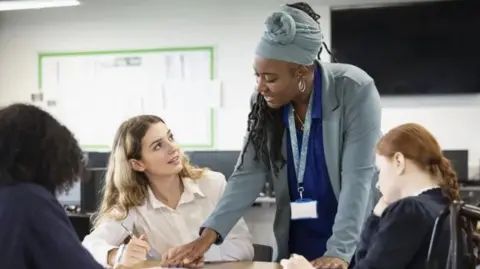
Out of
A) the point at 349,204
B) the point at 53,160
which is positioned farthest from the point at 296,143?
the point at 53,160

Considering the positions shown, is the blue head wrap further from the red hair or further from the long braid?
the red hair

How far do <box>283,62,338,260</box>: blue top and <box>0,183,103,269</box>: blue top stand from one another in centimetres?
89

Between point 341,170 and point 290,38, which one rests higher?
point 290,38

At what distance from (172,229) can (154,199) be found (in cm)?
14

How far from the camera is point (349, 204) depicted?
180cm

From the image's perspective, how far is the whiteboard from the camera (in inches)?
219

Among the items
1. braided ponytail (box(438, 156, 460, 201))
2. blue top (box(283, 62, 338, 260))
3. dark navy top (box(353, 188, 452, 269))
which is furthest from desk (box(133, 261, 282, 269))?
braided ponytail (box(438, 156, 460, 201))

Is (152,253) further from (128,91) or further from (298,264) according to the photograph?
(128,91)

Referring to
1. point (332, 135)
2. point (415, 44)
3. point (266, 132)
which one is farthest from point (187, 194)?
point (415, 44)

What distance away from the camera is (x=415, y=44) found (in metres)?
5.07

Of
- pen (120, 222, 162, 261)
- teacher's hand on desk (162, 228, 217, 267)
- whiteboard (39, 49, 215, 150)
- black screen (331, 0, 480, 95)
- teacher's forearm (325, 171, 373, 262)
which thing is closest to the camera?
teacher's forearm (325, 171, 373, 262)

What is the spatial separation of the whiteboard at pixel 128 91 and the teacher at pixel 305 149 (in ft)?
11.5

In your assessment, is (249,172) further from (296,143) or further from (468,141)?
(468,141)

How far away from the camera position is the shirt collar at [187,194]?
2287 millimetres
